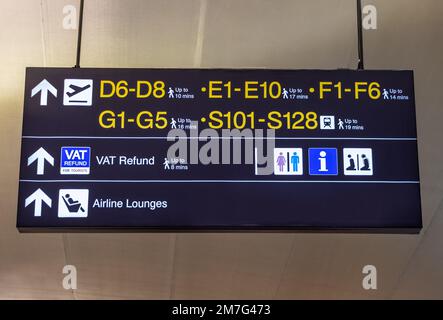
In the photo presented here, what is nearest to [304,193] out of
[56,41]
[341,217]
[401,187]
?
[341,217]

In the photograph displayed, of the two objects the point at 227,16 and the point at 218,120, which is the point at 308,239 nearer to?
the point at 227,16

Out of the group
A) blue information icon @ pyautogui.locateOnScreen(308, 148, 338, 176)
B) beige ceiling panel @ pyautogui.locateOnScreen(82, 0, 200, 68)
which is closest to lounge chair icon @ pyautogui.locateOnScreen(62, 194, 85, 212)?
blue information icon @ pyautogui.locateOnScreen(308, 148, 338, 176)

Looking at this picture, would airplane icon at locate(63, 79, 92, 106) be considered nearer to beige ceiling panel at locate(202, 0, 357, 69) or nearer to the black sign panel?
the black sign panel

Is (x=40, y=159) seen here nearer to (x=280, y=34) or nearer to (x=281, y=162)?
(x=281, y=162)

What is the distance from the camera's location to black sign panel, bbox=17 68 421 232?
5.07m

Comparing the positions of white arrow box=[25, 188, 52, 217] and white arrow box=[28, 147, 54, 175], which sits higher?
white arrow box=[28, 147, 54, 175]

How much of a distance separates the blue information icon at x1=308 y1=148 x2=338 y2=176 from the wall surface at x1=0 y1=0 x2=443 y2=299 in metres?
1.88

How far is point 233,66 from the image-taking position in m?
7.24

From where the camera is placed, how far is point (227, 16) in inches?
267

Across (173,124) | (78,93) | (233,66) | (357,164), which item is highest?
(233,66)

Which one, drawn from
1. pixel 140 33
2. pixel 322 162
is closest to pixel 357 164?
pixel 322 162

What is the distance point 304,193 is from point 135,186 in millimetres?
981

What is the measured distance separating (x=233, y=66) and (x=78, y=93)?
2142 millimetres
